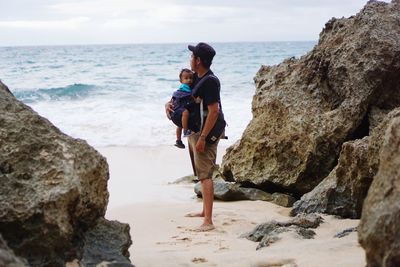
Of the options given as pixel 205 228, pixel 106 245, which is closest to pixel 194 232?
pixel 205 228

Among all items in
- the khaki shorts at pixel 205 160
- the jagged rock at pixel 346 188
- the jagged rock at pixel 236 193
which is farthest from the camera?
the jagged rock at pixel 236 193

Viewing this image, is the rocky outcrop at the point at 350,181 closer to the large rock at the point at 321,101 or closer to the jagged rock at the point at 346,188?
the jagged rock at the point at 346,188

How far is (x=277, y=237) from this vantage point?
408 cm

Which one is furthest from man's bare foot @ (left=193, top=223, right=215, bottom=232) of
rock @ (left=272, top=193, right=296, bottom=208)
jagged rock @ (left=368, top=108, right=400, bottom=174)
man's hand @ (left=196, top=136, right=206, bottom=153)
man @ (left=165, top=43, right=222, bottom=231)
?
jagged rock @ (left=368, top=108, right=400, bottom=174)

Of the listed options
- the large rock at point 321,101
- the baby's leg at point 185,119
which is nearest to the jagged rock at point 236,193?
the large rock at point 321,101

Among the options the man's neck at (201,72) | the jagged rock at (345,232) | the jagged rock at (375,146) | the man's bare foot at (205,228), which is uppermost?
the man's neck at (201,72)

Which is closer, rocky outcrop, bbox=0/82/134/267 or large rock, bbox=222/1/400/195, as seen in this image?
rocky outcrop, bbox=0/82/134/267

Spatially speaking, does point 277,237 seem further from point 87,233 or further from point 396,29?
point 396,29

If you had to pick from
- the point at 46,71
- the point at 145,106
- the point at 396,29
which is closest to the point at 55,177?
the point at 396,29

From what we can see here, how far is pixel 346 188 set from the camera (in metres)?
4.88

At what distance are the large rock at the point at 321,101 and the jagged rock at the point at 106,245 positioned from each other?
315 centimetres

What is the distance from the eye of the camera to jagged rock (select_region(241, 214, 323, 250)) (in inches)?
162

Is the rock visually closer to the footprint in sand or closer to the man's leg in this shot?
the man's leg

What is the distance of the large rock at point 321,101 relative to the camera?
5.99 m
